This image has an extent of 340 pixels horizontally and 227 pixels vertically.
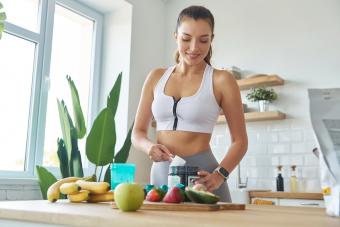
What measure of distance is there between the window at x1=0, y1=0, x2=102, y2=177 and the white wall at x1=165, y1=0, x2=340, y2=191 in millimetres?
1495

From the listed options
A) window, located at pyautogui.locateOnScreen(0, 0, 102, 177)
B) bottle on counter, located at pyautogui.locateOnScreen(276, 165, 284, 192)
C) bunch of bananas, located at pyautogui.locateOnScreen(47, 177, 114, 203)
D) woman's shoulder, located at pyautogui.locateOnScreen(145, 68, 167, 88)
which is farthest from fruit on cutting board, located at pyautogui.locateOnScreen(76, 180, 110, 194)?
bottle on counter, located at pyautogui.locateOnScreen(276, 165, 284, 192)

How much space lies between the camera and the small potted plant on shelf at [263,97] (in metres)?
3.23

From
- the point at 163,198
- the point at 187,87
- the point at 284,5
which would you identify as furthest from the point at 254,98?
the point at 163,198

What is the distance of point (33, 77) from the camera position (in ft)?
9.82

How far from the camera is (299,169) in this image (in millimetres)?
3105

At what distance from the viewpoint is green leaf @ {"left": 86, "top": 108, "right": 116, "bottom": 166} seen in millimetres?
2199

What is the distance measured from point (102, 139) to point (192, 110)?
3.16 ft

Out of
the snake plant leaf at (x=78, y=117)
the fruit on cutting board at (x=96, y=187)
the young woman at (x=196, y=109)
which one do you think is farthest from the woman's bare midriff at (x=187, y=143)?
the snake plant leaf at (x=78, y=117)

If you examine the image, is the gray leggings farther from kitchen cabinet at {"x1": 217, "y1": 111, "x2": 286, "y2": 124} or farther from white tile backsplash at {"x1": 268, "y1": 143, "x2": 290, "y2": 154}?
white tile backsplash at {"x1": 268, "y1": 143, "x2": 290, "y2": 154}

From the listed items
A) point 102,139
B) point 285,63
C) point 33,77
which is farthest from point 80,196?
point 285,63

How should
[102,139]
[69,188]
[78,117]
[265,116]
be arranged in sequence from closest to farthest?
1. [69,188]
2. [102,139]
3. [78,117]
4. [265,116]

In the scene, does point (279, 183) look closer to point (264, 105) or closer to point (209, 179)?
point (264, 105)

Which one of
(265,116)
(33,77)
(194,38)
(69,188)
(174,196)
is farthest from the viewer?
(265,116)

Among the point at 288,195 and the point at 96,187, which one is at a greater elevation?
the point at 96,187
